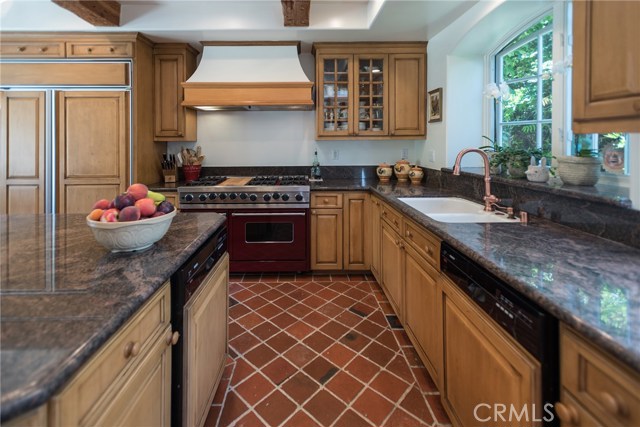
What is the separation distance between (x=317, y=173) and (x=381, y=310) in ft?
5.87

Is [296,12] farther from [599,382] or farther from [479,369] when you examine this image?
[599,382]

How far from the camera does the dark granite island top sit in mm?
561

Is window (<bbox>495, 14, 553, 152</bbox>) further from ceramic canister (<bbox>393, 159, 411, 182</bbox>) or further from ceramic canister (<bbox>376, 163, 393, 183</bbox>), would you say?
ceramic canister (<bbox>376, 163, 393, 183</bbox>)

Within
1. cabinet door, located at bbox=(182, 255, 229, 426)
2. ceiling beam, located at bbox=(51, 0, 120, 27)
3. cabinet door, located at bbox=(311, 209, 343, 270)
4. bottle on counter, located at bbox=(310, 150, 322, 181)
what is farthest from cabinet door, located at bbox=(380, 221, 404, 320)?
ceiling beam, located at bbox=(51, 0, 120, 27)

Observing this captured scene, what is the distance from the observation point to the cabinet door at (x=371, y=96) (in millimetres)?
3539

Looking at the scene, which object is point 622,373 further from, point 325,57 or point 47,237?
point 325,57

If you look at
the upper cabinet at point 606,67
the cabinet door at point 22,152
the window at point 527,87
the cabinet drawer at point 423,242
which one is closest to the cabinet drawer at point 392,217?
the cabinet drawer at point 423,242

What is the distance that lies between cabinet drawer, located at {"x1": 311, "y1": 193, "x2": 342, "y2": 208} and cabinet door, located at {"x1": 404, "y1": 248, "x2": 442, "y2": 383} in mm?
1352

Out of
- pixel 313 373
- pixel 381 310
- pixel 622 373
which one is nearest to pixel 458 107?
pixel 381 310

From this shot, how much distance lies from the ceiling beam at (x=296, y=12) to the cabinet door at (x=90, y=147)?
1712 mm

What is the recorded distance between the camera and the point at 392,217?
2.49 m

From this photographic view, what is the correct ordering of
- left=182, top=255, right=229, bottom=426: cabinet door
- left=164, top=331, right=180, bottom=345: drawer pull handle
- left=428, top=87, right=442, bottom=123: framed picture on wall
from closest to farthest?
1. left=164, top=331, right=180, bottom=345: drawer pull handle
2. left=182, top=255, right=229, bottom=426: cabinet door
3. left=428, top=87, right=442, bottom=123: framed picture on wall

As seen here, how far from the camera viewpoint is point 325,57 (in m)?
3.53

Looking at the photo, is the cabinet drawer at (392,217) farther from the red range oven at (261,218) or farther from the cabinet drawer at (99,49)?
the cabinet drawer at (99,49)
